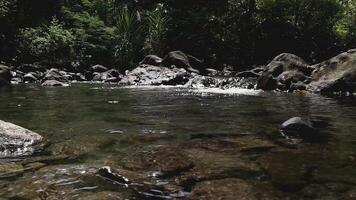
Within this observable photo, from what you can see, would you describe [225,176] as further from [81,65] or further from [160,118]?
[81,65]

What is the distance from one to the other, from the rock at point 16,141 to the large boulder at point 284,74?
1177cm

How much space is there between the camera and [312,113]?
9945 mm

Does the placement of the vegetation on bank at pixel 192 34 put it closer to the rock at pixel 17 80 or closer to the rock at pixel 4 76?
the rock at pixel 17 80

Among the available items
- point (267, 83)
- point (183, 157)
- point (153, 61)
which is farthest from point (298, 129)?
point (153, 61)

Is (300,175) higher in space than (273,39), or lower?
lower

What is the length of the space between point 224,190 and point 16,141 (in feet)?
11.1

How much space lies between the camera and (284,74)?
1727 cm

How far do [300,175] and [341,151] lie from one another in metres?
1.35

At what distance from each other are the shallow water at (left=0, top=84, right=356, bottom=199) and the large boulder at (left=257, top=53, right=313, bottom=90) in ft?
22.2

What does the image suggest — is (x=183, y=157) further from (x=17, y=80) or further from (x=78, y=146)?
(x=17, y=80)

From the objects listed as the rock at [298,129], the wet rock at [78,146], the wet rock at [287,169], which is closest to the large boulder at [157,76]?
the rock at [298,129]

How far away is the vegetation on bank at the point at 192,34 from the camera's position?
2636 cm

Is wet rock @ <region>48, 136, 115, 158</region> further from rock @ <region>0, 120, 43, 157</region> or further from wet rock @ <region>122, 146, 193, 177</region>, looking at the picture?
wet rock @ <region>122, 146, 193, 177</region>

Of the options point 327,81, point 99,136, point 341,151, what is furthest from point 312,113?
point 327,81
